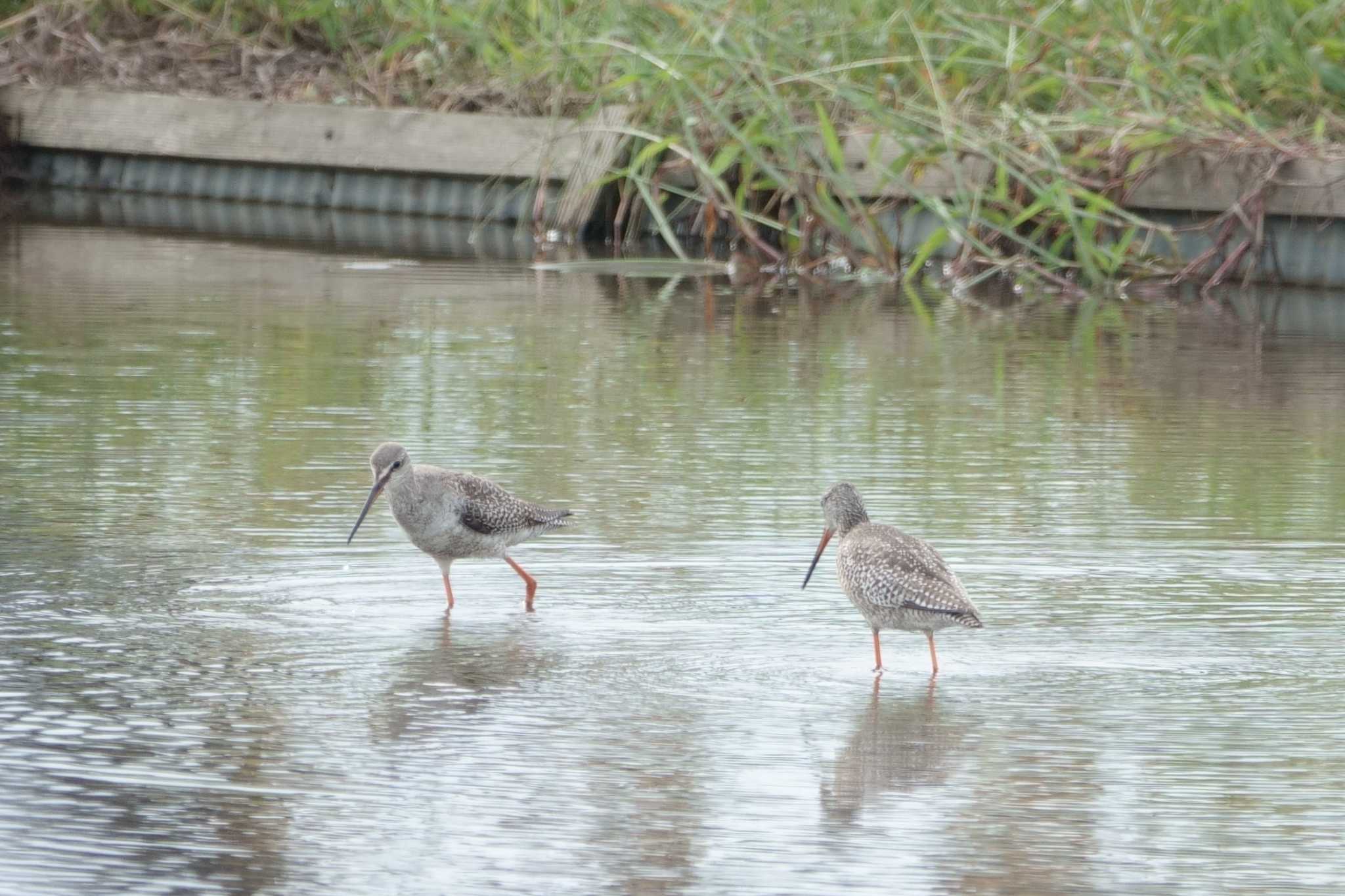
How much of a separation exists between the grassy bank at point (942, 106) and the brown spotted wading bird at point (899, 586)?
338 inches

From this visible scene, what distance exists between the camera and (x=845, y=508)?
7.43m

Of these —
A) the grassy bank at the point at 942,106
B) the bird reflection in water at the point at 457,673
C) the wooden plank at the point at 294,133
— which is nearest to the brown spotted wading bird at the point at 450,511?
the bird reflection in water at the point at 457,673

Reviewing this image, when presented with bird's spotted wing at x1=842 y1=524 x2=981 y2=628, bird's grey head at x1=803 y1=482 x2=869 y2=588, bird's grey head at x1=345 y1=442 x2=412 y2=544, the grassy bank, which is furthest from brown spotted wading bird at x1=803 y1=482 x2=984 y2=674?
the grassy bank

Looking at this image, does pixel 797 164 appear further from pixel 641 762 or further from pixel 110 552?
pixel 641 762

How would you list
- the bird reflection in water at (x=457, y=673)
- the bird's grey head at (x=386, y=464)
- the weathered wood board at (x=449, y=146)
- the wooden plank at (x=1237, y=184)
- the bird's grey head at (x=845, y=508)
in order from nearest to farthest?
the bird reflection in water at (x=457, y=673)
the bird's grey head at (x=845, y=508)
the bird's grey head at (x=386, y=464)
the wooden plank at (x=1237, y=184)
the weathered wood board at (x=449, y=146)

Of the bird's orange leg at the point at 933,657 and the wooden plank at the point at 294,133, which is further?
the wooden plank at the point at 294,133

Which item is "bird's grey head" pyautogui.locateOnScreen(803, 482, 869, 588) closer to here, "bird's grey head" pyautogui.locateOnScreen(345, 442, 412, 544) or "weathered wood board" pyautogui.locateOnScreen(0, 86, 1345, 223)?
"bird's grey head" pyautogui.locateOnScreen(345, 442, 412, 544)

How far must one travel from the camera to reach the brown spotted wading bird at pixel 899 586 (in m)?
6.53

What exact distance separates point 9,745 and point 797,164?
1163 centimetres

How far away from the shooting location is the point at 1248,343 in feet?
44.2

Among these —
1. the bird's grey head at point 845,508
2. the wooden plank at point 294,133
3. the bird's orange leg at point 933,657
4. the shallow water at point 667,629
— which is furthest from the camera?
the wooden plank at point 294,133

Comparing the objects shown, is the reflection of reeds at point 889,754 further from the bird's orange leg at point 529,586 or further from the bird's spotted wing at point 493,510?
the bird's spotted wing at point 493,510

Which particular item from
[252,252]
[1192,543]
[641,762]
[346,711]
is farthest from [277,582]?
[252,252]

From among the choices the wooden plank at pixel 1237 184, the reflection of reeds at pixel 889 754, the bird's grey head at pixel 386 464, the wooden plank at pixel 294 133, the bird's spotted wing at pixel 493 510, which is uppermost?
the wooden plank at pixel 294 133
